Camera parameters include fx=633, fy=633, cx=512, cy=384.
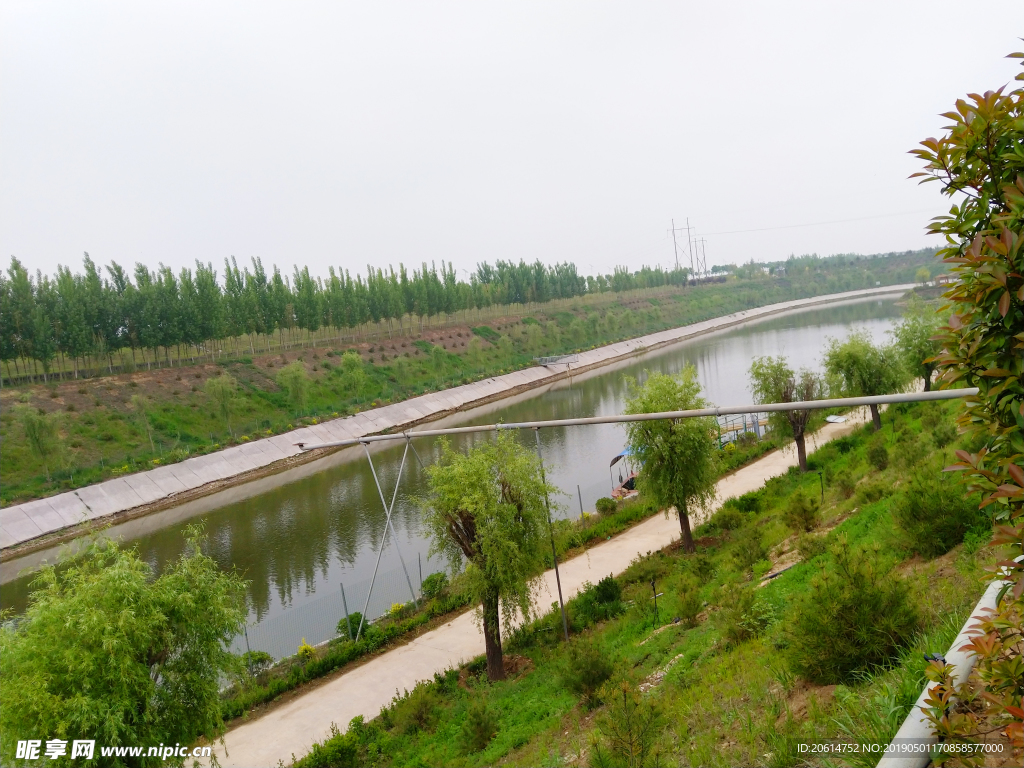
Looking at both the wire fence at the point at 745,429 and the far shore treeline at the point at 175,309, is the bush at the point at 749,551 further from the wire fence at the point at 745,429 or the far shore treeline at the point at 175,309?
the far shore treeline at the point at 175,309

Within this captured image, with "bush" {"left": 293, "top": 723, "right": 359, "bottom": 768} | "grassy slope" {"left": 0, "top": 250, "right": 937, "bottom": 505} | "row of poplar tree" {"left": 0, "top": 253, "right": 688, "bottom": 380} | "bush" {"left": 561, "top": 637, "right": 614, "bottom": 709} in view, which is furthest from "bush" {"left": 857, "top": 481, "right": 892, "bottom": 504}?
"row of poplar tree" {"left": 0, "top": 253, "right": 688, "bottom": 380}

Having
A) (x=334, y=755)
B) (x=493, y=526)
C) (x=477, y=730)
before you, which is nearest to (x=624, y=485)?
(x=493, y=526)

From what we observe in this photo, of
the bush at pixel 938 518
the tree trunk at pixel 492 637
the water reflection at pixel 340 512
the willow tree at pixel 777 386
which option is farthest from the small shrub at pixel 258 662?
the willow tree at pixel 777 386

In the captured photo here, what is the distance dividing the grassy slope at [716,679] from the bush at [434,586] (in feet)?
11.8

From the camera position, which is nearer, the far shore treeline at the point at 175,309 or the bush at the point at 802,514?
the bush at the point at 802,514

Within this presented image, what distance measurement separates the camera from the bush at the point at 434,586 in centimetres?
1587

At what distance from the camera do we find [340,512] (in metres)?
26.0

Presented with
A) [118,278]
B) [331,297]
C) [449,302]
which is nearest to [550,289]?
[449,302]

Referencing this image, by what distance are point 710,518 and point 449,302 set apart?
58.2m

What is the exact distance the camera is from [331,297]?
59.5 m

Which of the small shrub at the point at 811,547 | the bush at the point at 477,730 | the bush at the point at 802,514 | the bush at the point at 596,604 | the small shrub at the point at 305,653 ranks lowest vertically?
the small shrub at the point at 305,653

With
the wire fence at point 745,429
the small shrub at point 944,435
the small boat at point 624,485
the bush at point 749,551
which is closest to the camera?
the bush at point 749,551

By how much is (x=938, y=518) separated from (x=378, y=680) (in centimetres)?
997

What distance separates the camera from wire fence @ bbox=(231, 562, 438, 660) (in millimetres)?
14320
